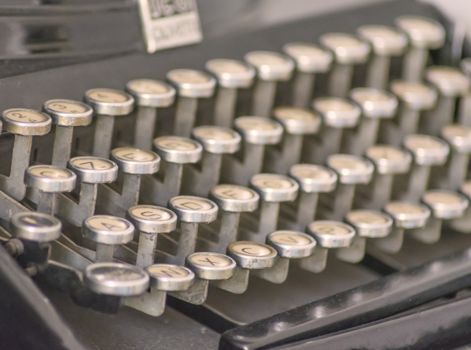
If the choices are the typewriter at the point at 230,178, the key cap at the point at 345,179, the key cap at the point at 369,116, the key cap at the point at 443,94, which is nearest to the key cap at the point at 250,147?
the typewriter at the point at 230,178

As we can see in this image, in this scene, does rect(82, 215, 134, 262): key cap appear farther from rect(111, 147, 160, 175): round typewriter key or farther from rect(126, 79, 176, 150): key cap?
rect(126, 79, 176, 150): key cap

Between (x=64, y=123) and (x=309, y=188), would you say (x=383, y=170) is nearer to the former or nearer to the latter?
(x=309, y=188)

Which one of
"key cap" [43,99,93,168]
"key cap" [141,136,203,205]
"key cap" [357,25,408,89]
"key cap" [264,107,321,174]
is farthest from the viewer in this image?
"key cap" [357,25,408,89]

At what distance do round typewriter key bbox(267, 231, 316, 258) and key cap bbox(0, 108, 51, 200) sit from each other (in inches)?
14.8

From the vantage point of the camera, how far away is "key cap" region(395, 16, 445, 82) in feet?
7.16

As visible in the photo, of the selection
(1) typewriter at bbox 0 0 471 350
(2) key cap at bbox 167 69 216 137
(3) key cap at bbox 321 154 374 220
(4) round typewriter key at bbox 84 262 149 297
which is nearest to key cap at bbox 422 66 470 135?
(1) typewriter at bbox 0 0 471 350

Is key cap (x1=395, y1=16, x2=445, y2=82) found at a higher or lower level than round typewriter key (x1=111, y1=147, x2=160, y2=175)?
higher

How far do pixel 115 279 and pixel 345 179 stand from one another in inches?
24.2

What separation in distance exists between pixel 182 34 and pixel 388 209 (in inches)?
18.0

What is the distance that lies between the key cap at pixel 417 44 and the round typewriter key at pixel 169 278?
0.92m

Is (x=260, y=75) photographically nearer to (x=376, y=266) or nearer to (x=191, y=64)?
(x=191, y=64)

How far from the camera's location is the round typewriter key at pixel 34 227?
130 centimetres

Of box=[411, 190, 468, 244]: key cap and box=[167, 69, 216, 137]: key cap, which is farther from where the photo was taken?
box=[411, 190, 468, 244]: key cap

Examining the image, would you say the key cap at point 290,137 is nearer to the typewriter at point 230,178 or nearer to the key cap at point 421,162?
the typewriter at point 230,178
